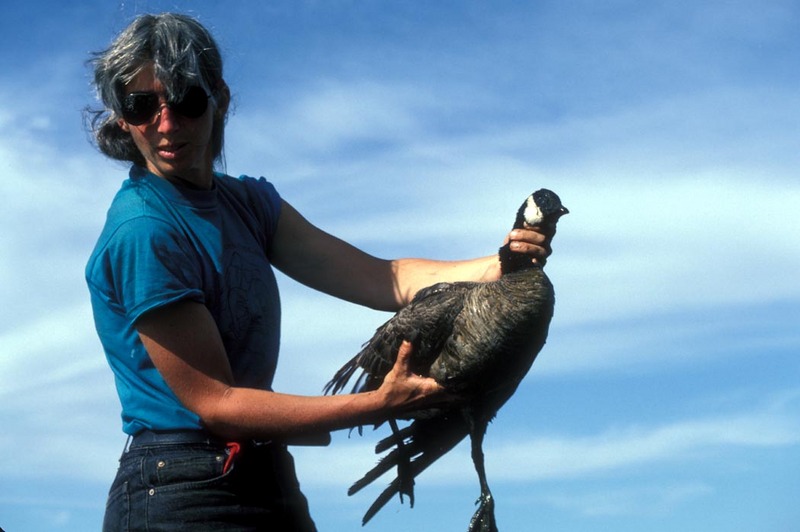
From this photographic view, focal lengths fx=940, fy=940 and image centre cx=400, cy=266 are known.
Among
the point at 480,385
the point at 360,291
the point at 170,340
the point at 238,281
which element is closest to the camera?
the point at 170,340

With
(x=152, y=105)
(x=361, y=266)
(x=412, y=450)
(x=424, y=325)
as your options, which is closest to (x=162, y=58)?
(x=152, y=105)

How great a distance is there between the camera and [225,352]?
3502mm

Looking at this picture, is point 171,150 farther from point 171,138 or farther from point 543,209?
point 543,209

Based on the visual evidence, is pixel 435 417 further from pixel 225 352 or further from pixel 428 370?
pixel 225 352

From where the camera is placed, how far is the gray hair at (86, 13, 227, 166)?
369 centimetres

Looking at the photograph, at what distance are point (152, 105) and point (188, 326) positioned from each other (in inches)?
36.9

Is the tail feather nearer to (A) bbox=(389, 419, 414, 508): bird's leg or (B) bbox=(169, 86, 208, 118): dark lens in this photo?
(A) bbox=(389, 419, 414, 508): bird's leg

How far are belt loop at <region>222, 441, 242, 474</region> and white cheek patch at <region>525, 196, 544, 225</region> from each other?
160cm

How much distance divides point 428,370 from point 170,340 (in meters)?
1.45

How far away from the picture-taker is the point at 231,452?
3506 millimetres

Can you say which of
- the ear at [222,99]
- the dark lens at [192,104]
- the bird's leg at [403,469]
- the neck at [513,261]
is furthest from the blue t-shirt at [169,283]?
the bird's leg at [403,469]

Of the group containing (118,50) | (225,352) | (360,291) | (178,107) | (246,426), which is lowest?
(246,426)

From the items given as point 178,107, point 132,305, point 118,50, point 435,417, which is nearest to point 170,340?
point 132,305

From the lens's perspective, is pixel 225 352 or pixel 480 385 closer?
pixel 225 352
